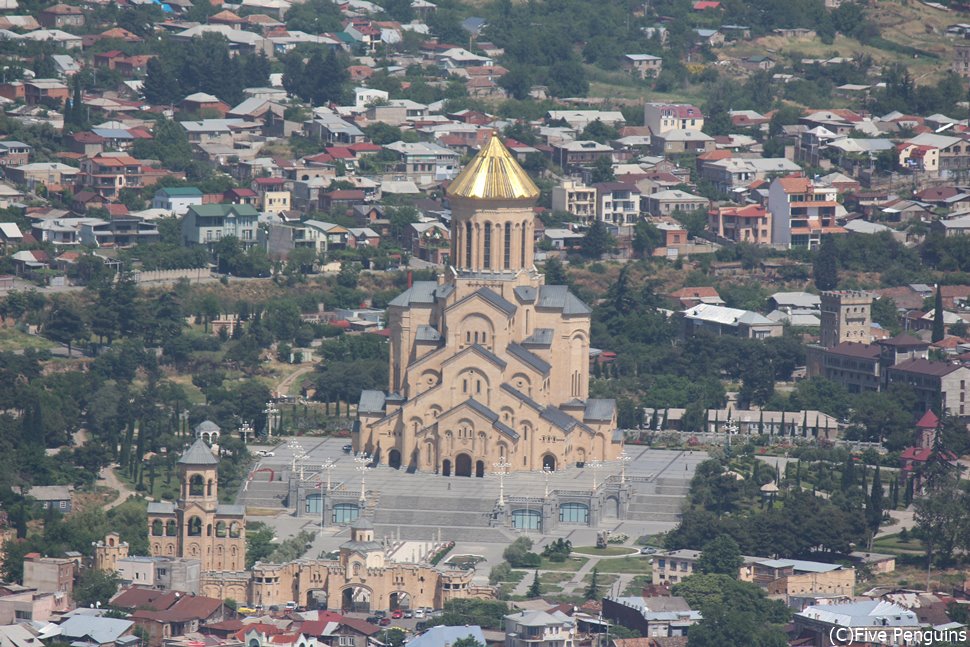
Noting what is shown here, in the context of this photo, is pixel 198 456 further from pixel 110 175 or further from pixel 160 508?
pixel 110 175

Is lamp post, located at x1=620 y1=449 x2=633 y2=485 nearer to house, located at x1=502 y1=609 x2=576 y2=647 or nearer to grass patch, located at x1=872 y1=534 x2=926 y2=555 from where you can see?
grass patch, located at x1=872 y1=534 x2=926 y2=555

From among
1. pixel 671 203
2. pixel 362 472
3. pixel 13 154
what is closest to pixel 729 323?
pixel 671 203

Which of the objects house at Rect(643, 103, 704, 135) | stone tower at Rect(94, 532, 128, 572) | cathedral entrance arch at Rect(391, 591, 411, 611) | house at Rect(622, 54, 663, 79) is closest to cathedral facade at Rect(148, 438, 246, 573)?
stone tower at Rect(94, 532, 128, 572)

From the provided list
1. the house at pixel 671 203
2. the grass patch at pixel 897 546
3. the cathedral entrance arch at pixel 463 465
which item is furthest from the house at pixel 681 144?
the grass patch at pixel 897 546

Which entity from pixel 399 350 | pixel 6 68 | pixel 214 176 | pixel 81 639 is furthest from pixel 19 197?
pixel 81 639

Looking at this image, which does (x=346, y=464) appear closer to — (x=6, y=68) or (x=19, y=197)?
(x=19, y=197)

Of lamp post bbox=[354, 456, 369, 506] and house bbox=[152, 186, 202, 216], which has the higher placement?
house bbox=[152, 186, 202, 216]

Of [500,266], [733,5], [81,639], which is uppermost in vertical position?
[733,5]
